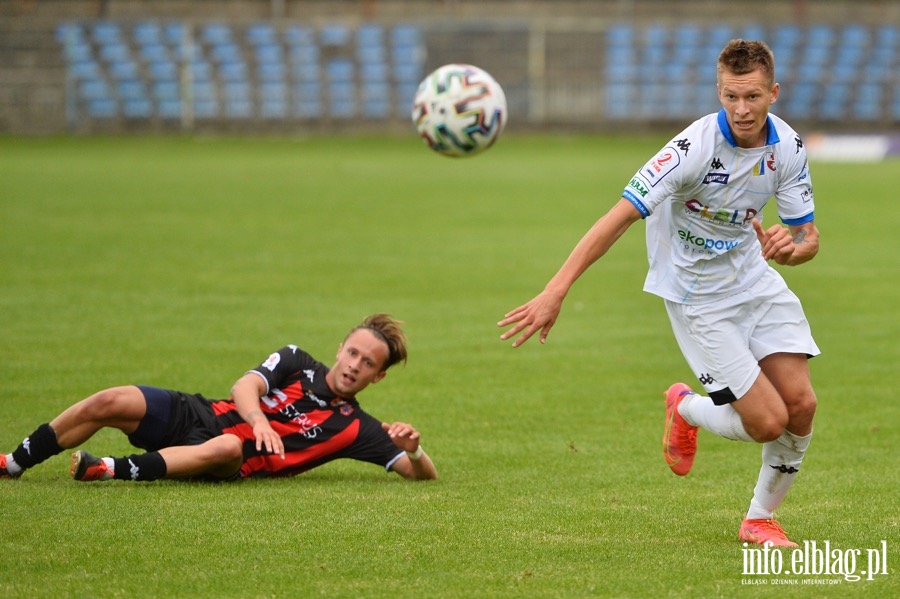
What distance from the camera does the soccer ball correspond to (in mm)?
9820

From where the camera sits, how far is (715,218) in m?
5.79

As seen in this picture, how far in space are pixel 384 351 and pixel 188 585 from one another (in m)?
2.30

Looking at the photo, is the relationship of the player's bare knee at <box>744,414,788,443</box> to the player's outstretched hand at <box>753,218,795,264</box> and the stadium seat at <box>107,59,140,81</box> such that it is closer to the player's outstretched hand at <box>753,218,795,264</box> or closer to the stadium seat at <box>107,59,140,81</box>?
the player's outstretched hand at <box>753,218,795,264</box>

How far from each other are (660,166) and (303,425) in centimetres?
265

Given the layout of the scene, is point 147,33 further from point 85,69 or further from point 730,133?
point 730,133

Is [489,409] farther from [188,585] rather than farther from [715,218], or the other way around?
[188,585]

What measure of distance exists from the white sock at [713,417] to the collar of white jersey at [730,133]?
1.26 m

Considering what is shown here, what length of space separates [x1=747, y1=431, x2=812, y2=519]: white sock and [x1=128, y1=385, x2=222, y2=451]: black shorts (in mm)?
2983

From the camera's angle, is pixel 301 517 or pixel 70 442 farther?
pixel 70 442

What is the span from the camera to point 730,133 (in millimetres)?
5613

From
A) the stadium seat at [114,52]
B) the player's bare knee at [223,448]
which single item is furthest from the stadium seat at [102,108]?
the player's bare knee at [223,448]

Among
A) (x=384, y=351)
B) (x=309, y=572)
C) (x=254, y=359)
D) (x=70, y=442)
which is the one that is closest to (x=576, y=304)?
(x=254, y=359)

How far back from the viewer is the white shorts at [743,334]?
5727 mm

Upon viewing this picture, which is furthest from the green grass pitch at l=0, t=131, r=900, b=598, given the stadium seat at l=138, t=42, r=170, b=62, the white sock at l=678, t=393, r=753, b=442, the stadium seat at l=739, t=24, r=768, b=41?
the stadium seat at l=739, t=24, r=768, b=41
